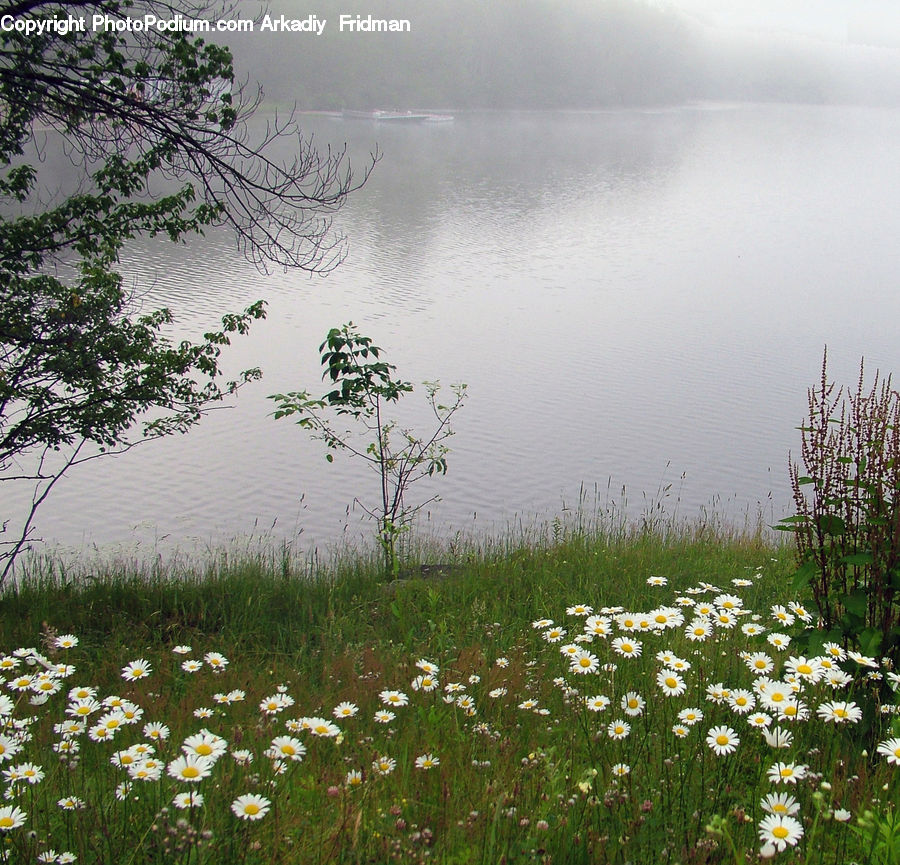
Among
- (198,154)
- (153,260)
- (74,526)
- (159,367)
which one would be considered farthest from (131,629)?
(153,260)

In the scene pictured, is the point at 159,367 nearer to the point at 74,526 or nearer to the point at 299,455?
the point at 74,526

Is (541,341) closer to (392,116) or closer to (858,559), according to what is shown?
(858,559)

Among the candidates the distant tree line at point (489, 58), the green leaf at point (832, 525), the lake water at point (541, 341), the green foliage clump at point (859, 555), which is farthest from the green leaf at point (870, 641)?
the distant tree line at point (489, 58)

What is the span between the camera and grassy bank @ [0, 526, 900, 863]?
248 cm

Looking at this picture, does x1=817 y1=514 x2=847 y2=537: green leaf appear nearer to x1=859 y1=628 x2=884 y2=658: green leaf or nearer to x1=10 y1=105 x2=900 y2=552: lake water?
x1=859 y1=628 x2=884 y2=658: green leaf

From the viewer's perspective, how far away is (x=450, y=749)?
11.2 ft

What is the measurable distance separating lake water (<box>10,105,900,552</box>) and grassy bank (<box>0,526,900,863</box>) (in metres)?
7.42

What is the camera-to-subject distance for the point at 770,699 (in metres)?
2.84

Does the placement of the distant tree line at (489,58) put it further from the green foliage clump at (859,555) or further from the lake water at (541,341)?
the green foliage clump at (859,555)

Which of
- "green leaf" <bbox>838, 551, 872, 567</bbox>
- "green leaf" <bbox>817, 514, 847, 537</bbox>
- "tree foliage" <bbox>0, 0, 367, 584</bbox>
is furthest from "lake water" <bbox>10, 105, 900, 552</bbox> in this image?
"green leaf" <bbox>838, 551, 872, 567</bbox>

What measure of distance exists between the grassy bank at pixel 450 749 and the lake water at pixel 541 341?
7419 millimetres

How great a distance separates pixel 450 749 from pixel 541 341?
20705mm

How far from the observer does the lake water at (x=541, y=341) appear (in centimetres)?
1420

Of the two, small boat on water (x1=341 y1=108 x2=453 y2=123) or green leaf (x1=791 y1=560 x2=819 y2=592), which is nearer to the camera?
green leaf (x1=791 y1=560 x2=819 y2=592)
